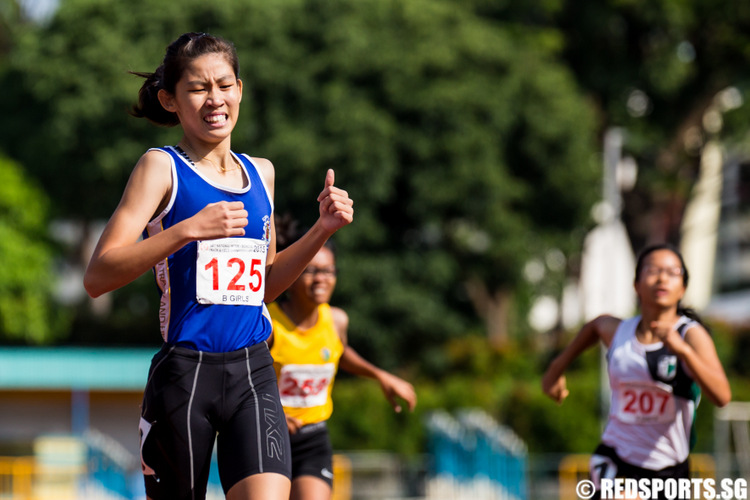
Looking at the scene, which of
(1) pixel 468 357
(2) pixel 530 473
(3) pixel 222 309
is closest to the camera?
(3) pixel 222 309

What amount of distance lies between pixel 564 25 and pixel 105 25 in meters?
12.1

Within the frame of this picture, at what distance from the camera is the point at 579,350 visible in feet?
21.3

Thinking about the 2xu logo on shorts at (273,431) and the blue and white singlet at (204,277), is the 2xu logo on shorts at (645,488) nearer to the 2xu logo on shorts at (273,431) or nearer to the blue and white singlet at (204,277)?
the 2xu logo on shorts at (273,431)

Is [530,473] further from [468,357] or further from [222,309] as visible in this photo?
[222,309]

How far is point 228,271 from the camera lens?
408 cm

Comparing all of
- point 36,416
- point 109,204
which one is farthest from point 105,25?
point 36,416

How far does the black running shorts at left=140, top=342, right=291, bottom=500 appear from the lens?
13.3 feet

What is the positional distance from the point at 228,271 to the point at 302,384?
263 centimetres

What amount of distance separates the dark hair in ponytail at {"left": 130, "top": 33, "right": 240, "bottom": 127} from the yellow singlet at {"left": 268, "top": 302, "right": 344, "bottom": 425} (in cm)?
244

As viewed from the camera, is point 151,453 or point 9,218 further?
point 9,218

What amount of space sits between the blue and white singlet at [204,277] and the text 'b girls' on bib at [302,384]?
2449mm

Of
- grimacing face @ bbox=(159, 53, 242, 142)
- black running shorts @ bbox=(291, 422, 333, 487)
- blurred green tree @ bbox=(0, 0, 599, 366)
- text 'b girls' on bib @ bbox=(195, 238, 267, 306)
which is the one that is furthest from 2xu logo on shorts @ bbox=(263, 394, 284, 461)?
blurred green tree @ bbox=(0, 0, 599, 366)

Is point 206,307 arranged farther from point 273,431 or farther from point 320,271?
point 320,271

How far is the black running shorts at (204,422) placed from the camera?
406cm
